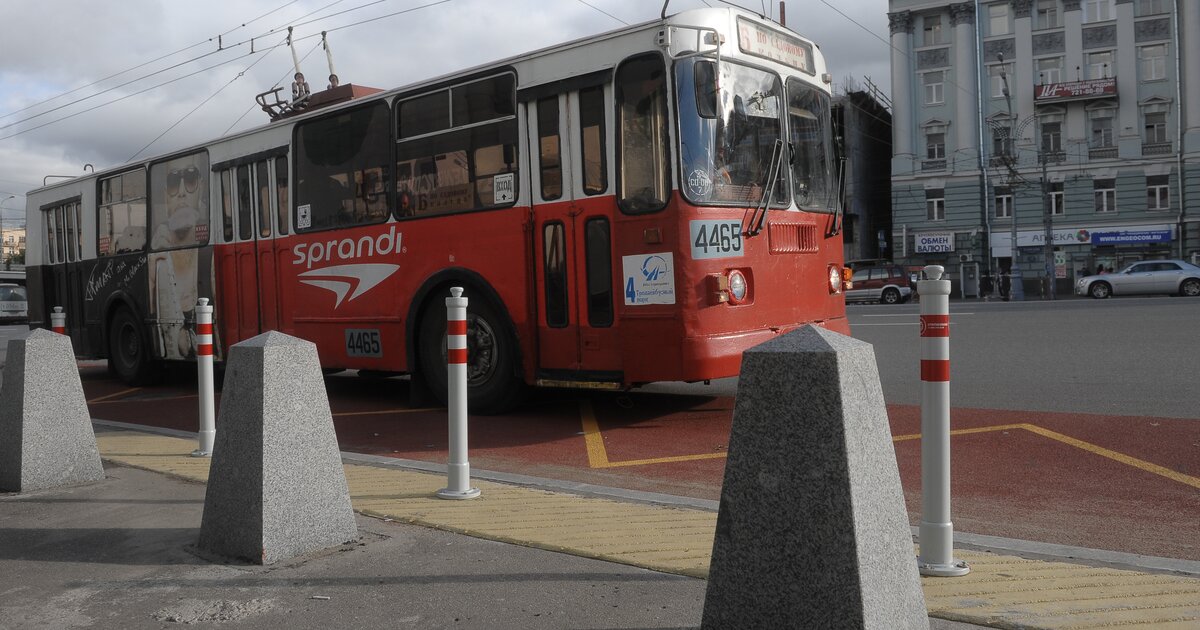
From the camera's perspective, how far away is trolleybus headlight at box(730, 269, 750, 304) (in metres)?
7.74

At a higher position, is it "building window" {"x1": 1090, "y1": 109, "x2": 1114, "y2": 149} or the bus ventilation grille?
"building window" {"x1": 1090, "y1": 109, "x2": 1114, "y2": 149}

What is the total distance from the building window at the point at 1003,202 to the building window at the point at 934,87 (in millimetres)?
5089

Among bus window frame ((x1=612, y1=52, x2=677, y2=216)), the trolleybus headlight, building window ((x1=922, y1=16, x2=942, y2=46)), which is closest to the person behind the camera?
bus window frame ((x1=612, y1=52, x2=677, y2=216))

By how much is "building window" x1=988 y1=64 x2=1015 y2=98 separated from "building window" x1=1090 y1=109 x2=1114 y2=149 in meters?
4.04

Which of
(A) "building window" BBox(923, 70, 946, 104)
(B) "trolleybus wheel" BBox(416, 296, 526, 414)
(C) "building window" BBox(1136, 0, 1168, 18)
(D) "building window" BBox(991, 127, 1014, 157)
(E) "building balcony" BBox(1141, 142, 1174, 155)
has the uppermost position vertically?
(C) "building window" BBox(1136, 0, 1168, 18)

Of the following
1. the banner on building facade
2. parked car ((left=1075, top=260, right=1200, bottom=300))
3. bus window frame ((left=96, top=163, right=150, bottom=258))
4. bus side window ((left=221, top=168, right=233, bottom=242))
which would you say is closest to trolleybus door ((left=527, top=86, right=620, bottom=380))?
bus side window ((left=221, top=168, right=233, bottom=242))

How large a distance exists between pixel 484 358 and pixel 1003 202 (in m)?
41.7

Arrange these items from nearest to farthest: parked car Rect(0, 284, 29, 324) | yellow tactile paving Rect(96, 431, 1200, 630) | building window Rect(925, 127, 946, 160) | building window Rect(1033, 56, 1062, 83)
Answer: yellow tactile paving Rect(96, 431, 1200, 630) → parked car Rect(0, 284, 29, 324) → building window Rect(1033, 56, 1062, 83) → building window Rect(925, 127, 946, 160)

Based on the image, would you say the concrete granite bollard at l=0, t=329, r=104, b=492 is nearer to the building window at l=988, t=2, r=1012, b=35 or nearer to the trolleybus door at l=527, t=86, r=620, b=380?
the trolleybus door at l=527, t=86, r=620, b=380

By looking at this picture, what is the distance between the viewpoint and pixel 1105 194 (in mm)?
43625

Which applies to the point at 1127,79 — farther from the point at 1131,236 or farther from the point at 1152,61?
the point at 1131,236

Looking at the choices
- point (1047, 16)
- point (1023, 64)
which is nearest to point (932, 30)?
point (1023, 64)

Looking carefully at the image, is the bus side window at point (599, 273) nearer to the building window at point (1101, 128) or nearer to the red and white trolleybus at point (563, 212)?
the red and white trolleybus at point (563, 212)

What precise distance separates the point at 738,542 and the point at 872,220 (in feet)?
175
